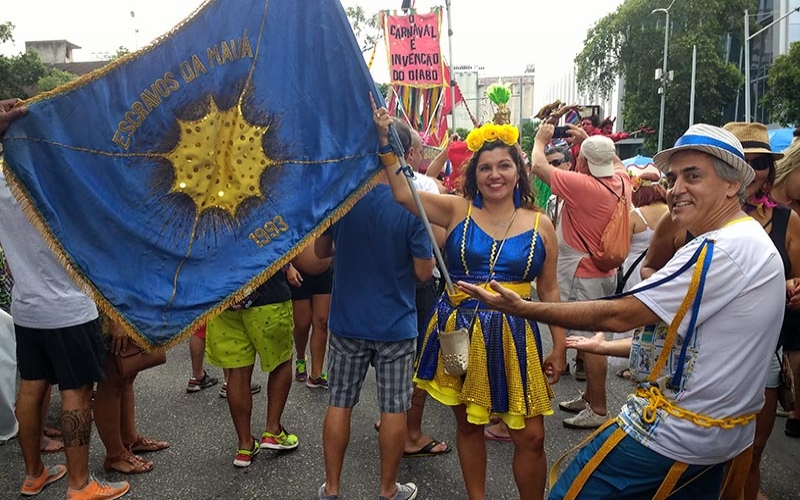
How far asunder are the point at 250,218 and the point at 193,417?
2.22m

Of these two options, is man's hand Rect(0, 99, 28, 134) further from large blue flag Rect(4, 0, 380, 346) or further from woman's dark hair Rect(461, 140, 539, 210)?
woman's dark hair Rect(461, 140, 539, 210)

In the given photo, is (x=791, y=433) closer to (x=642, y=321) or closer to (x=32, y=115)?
(x=642, y=321)

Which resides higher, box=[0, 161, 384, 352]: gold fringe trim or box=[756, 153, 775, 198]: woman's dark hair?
box=[756, 153, 775, 198]: woman's dark hair

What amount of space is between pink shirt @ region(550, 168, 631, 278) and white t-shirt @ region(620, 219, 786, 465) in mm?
2223

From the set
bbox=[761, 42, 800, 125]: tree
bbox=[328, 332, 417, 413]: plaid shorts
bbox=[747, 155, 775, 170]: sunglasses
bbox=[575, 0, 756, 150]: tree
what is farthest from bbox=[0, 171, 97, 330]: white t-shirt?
bbox=[575, 0, 756, 150]: tree

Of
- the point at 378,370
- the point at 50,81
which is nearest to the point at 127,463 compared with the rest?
the point at 378,370

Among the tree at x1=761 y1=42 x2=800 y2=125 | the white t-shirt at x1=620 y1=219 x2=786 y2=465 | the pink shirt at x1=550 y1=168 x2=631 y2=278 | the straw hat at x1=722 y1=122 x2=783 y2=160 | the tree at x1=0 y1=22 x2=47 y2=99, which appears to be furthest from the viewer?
the tree at x1=0 y1=22 x2=47 y2=99

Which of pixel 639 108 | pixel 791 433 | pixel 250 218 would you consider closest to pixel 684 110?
pixel 639 108

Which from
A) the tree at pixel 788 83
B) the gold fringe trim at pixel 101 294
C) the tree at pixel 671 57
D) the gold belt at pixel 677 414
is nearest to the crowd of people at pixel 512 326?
the gold belt at pixel 677 414

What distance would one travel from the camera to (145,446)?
362cm

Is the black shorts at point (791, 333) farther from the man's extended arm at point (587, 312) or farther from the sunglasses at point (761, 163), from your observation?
the man's extended arm at point (587, 312)

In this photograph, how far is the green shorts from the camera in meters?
3.39

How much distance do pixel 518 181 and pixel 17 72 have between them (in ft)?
121

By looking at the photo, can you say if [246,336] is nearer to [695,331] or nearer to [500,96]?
[695,331]
